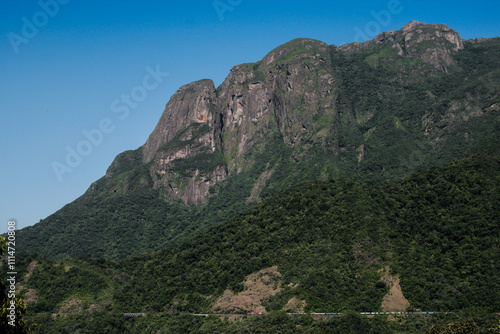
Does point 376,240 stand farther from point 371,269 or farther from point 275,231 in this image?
point 275,231

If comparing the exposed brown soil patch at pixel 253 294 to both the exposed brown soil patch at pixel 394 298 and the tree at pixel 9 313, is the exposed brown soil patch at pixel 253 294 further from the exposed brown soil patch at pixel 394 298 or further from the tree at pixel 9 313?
the tree at pixel 9 313

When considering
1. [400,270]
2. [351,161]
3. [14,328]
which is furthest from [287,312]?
[351,161]

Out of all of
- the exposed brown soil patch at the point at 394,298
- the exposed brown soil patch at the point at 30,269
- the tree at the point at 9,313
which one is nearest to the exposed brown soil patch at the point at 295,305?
the exposed brown soil patch at the point at 394,298

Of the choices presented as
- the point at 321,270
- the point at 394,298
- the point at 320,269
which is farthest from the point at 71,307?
the point at 394,298

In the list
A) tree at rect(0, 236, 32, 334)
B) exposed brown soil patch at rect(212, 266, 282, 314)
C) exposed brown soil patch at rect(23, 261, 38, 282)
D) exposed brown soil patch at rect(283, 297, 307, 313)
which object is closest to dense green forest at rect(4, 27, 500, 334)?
exposed brown soil patch at rect(283, 297, 307, 313)

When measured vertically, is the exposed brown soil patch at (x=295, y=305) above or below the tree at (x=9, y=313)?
below

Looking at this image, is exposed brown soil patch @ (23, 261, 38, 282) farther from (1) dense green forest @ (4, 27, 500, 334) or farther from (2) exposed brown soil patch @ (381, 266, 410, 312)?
(2) exposed brown soil patch @ (381, 266, 410, 312)

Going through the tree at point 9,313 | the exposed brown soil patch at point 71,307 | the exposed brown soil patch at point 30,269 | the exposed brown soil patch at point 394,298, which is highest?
the exposed brown soil patch at point 30,269

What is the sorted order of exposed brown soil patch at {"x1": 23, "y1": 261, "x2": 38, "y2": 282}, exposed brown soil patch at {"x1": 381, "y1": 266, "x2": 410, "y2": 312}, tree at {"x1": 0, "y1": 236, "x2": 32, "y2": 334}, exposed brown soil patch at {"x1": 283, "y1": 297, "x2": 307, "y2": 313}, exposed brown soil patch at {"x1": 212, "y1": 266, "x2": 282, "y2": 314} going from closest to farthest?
tree at {"x1": 0, "y1": 236, "x2": 32, "y2": 334} → exposed brown soil patch at {"x1": 381, "y1": 266, "x2": 410, "y2": 312} → exposed brown soil patch at {"x1": 283, "y1": 297, "x2": 307, "y2": 313} → exposed brown soil patch at {"x1": 212, "y1": 266, "x2": 282, "y2": 314} → exposed brown soil patch at {"x1": 23, "y1": 261, "x2": 38, "y2": 282}
